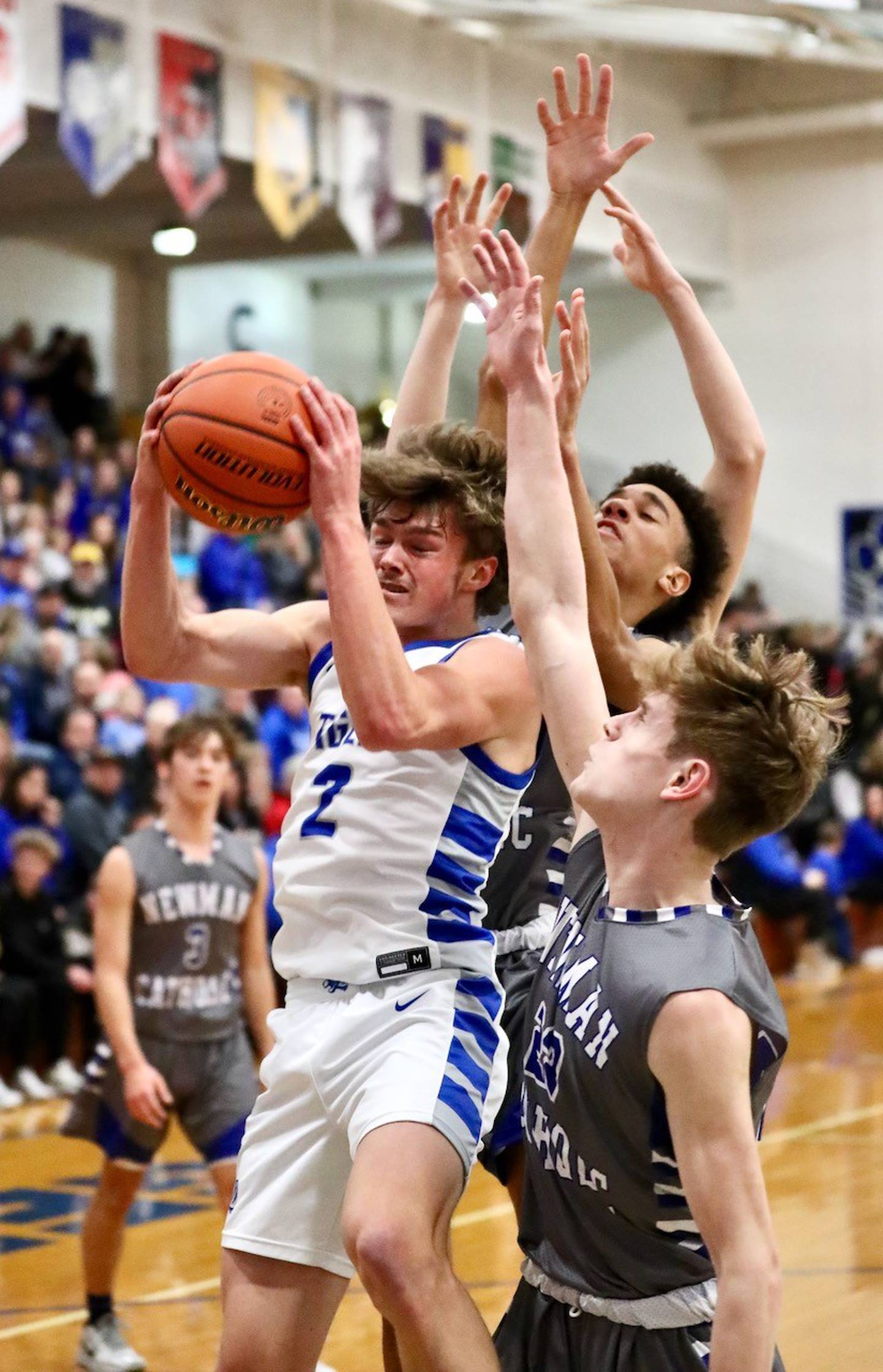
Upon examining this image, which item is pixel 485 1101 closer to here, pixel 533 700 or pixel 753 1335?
pixel 533 700

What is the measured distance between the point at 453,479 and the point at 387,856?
2.17ft

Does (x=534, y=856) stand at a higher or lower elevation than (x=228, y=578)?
higher

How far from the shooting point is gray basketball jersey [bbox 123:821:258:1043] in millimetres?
5668

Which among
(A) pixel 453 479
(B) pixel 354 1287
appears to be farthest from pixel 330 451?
(B) pixel 354 1287

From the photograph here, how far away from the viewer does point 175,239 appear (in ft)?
57.7

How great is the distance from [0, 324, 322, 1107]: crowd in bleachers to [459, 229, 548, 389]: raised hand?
16.9 feet

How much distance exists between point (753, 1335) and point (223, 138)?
1202 centimetres

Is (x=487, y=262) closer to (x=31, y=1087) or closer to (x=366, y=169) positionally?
(x=31, y=1087)

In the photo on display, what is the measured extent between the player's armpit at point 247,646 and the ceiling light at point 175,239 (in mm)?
14319

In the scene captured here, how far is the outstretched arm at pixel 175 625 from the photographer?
3.17 metres

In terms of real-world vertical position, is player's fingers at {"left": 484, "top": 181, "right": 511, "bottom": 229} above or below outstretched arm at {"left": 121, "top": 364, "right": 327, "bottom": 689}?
above

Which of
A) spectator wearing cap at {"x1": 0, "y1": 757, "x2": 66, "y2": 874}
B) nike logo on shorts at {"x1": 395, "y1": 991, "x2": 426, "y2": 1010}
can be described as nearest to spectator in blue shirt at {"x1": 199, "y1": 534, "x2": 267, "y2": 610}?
spectator wearing cap at {"x1": 0, "y1": 757, "x2": 66, "y2": 874}

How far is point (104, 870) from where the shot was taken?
568 cm

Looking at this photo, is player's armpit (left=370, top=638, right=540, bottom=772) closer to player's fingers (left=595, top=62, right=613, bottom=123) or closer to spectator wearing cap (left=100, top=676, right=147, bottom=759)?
player's fingers (left=595, top=62, right=613, bottom=123)
